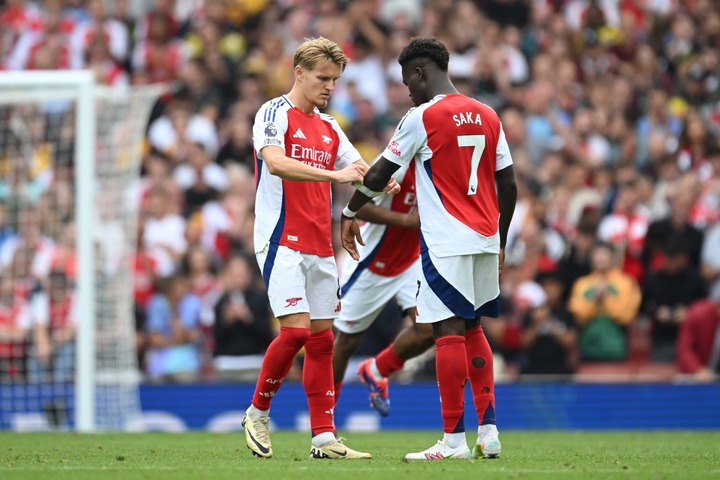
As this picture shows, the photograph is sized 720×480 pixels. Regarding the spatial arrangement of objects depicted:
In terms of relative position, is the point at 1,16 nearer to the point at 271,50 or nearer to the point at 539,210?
the point at 271,50

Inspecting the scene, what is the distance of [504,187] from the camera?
29.4 ft

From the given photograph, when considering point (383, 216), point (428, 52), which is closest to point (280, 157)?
point (428, 52)

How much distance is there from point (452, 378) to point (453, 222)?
1.05 m

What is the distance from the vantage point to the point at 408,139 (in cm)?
862

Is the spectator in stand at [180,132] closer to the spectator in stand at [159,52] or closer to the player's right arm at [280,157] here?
the spectator in stand at [159,52]

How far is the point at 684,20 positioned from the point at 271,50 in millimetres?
6689

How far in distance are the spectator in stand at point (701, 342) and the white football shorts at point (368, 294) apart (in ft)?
16.9

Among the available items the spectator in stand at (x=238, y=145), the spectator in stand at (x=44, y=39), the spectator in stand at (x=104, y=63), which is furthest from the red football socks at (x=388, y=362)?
the spectator in stand at (x=44, y=39)

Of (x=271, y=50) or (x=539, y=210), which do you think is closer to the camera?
(x=539, y=210)

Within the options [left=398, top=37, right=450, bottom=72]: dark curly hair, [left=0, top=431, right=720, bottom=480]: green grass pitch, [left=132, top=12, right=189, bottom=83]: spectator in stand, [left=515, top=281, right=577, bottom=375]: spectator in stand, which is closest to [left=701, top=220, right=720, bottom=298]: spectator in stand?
[left=515, top=281, right=577, bottom=375]: spectator in stand

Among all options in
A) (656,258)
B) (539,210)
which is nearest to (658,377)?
(656,258)

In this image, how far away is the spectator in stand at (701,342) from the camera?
49.1ft

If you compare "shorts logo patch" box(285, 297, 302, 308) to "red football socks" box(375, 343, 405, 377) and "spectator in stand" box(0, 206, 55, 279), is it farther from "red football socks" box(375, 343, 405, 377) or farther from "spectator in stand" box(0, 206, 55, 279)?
"spectator in stand" box(0, 206, 55, 279)

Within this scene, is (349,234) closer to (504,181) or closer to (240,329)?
(504,181)
